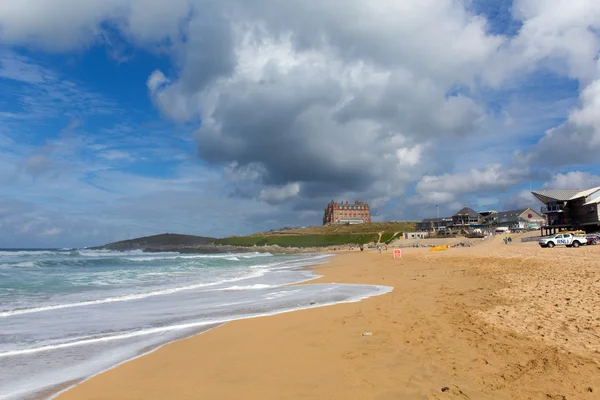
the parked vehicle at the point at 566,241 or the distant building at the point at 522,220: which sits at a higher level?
the distant building at the point at 522,220

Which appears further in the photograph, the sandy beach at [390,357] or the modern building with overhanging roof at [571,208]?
the modern building with overhanging roof at [571,208]

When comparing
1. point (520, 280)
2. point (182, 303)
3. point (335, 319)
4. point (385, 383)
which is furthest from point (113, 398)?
point (520, 280)

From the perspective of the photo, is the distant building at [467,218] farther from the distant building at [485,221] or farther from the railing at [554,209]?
the railing at [554,209]

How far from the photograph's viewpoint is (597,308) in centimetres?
859

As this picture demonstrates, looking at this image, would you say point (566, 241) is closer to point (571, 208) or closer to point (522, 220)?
point (571, 208)

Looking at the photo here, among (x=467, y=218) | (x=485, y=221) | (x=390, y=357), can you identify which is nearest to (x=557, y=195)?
(x=467, y=218)

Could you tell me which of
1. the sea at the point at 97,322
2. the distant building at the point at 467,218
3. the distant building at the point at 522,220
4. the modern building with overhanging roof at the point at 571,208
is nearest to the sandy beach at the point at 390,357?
the sea at the point at 97,322

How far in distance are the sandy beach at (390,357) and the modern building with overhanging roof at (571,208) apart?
6467 cm

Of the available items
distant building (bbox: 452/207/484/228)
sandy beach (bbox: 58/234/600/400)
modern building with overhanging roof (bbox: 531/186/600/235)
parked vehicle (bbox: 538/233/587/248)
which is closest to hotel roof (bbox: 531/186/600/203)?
modern building with overhanging roof (bbox: 531/186/600/235)

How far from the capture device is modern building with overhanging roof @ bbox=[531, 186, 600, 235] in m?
62.2

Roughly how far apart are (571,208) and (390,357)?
257ft

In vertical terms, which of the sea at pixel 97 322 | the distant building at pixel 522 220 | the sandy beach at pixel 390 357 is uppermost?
the distant building at pixel 522 220

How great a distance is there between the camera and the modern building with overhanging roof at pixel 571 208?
204 feet

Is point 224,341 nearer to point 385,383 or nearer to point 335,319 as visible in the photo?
point 335,319
